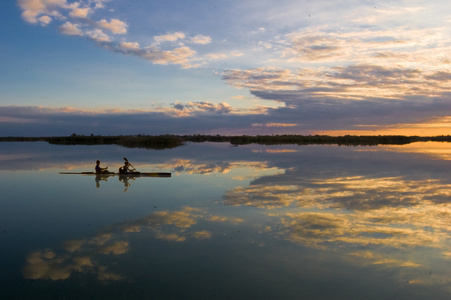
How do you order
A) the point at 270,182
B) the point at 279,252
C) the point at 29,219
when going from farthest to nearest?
the point at 270,182, the point at 29,219, the point at 279,252

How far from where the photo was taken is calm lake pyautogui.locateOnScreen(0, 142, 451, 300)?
216 inches

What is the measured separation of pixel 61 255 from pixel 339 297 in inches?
209

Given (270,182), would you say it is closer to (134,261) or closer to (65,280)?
(134,261)

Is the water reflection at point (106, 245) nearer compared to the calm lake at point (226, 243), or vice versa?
the calm lake at point (226, 243)

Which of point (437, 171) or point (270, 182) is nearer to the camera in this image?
point (270, 182)

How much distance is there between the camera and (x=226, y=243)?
750 centimetres

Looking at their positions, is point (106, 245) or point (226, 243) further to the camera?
point (226, 243)

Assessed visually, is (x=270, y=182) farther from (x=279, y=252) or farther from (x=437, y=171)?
(x=437, y=171)

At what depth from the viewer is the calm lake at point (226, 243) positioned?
5.50m

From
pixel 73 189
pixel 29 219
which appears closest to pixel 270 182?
pixel 73 189

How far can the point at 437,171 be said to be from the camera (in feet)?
65.9

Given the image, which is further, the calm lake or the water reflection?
the water reflection

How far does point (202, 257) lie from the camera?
6703 millimetres

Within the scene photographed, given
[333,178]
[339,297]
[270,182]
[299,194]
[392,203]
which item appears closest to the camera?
[339,297]
